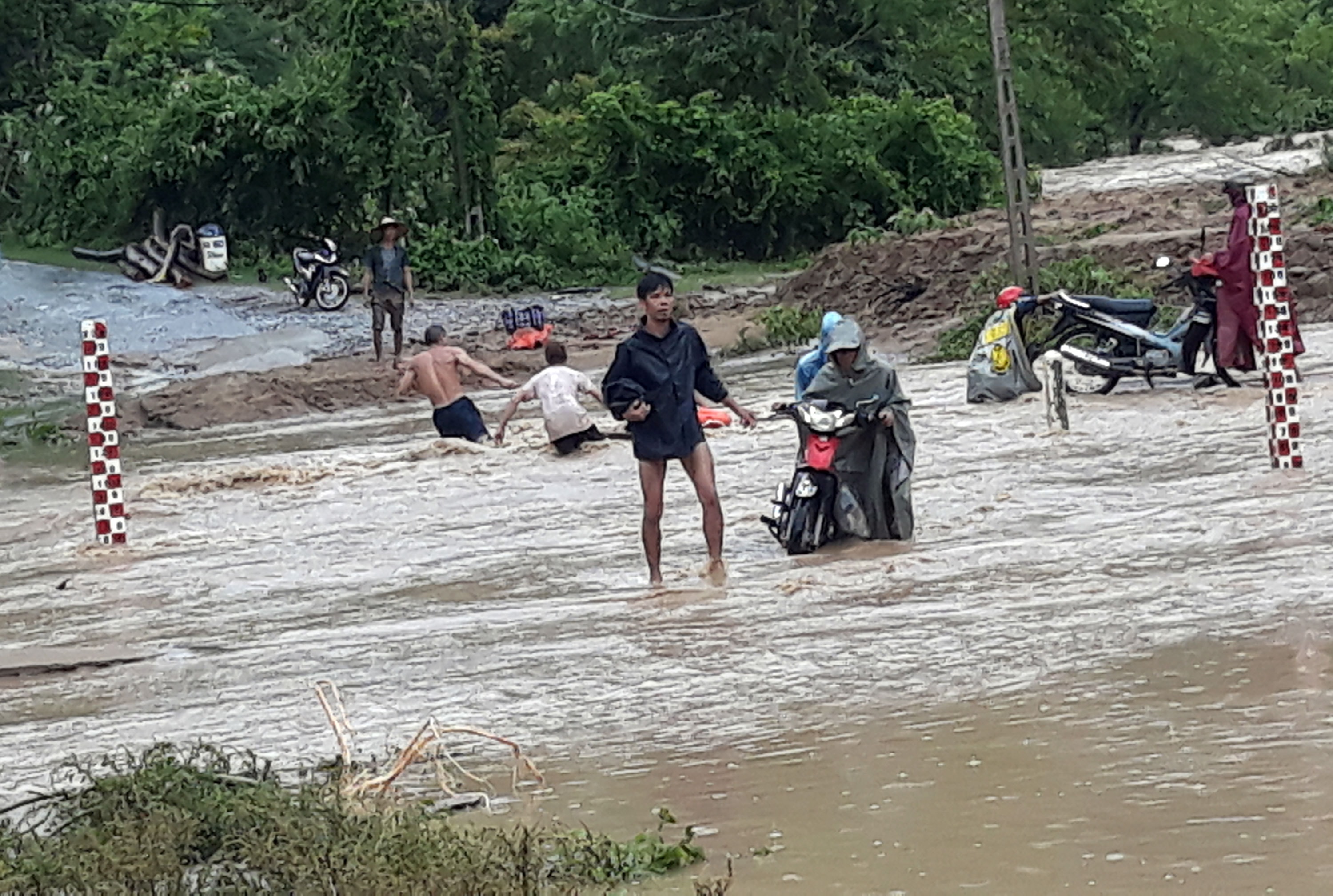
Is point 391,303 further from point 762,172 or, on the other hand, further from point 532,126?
point 532,126

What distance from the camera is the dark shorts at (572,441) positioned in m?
16.7

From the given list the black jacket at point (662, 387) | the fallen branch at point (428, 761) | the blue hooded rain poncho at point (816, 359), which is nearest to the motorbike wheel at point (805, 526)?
the blue hooded rain poncho at point (816, 359)

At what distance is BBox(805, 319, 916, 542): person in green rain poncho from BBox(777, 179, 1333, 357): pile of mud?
13750 millimetres

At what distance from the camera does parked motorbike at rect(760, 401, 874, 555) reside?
35.6ft

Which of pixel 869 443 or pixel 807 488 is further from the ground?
pixel 869 443

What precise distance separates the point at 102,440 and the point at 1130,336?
27.1 ft

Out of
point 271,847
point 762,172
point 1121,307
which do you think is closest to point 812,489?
point 271,847

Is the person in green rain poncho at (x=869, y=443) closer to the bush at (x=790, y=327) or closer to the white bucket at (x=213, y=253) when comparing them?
the bush at (x=790, y=327)

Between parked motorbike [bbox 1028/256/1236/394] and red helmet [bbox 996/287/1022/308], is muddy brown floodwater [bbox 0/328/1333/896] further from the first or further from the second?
red helmet [bbox 996/287/1022/308]

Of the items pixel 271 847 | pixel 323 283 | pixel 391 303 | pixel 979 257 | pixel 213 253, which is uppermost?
pixel 213 253

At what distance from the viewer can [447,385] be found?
58.2 ft

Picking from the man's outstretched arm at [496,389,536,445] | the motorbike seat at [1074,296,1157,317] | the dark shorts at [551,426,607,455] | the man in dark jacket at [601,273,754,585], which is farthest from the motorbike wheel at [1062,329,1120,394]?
the man in dark jacket at [601,273,754,585]

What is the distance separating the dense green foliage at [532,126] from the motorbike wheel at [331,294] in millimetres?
4469

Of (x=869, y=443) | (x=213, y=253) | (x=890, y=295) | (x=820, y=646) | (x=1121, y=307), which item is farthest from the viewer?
(x=213, y=253)
